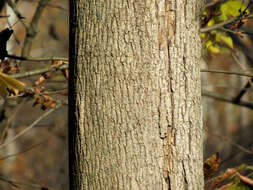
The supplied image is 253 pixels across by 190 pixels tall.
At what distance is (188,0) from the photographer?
5.60 feet

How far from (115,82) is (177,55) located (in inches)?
12.7

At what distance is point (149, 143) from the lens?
1623mm

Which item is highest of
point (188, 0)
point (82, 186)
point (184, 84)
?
point (188, 0)

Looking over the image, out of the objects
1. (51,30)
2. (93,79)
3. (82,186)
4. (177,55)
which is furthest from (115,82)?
(51,30)

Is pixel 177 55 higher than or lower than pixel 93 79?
higher

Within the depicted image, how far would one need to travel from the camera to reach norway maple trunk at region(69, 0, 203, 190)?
162cm

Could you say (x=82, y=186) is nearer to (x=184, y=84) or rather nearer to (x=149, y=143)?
(x=149, y=143)

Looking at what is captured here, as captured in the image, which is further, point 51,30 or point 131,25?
point 51,30

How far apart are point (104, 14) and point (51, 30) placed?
3.26 metres

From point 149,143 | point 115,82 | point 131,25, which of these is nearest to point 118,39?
point 131,25

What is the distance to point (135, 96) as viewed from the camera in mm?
1620

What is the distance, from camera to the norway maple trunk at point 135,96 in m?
1.62

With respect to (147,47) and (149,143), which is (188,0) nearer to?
(147,47)

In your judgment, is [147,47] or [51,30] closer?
[147,47]
